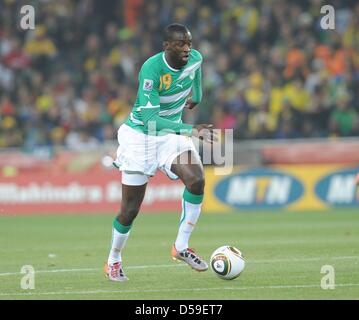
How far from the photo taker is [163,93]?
10.2 meters

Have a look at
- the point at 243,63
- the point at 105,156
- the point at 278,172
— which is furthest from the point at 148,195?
the point at 243,63

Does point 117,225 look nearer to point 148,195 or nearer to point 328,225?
point 328,225

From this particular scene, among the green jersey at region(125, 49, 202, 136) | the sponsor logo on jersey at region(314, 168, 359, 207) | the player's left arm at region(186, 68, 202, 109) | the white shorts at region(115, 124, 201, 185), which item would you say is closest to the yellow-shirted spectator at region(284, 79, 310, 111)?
the sponsor logo on jersey at region(314, 168, 359, 207)

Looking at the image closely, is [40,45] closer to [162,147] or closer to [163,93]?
[163,93]

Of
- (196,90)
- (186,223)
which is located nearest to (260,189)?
(196,90)

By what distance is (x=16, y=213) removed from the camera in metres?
21.5

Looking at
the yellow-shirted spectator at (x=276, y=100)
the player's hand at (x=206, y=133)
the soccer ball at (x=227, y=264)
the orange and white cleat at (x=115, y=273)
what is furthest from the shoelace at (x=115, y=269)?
the yellow-shirted spectator at (x=276, y=100)

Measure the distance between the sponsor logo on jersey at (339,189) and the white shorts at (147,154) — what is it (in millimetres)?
10111

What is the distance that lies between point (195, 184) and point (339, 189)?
10.7 meters

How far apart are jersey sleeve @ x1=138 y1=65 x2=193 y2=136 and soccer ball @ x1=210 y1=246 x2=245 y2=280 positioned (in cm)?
124

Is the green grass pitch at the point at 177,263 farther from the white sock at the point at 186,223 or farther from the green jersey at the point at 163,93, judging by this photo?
the green jersey at the point at 163,93

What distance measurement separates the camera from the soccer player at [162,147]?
390 inches

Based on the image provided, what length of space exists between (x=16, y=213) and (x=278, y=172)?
573cm

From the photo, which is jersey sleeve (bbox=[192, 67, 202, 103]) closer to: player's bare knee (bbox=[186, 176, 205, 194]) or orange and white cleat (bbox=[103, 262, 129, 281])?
player's bare knee (bbox=[186, 176, 205, 194])
